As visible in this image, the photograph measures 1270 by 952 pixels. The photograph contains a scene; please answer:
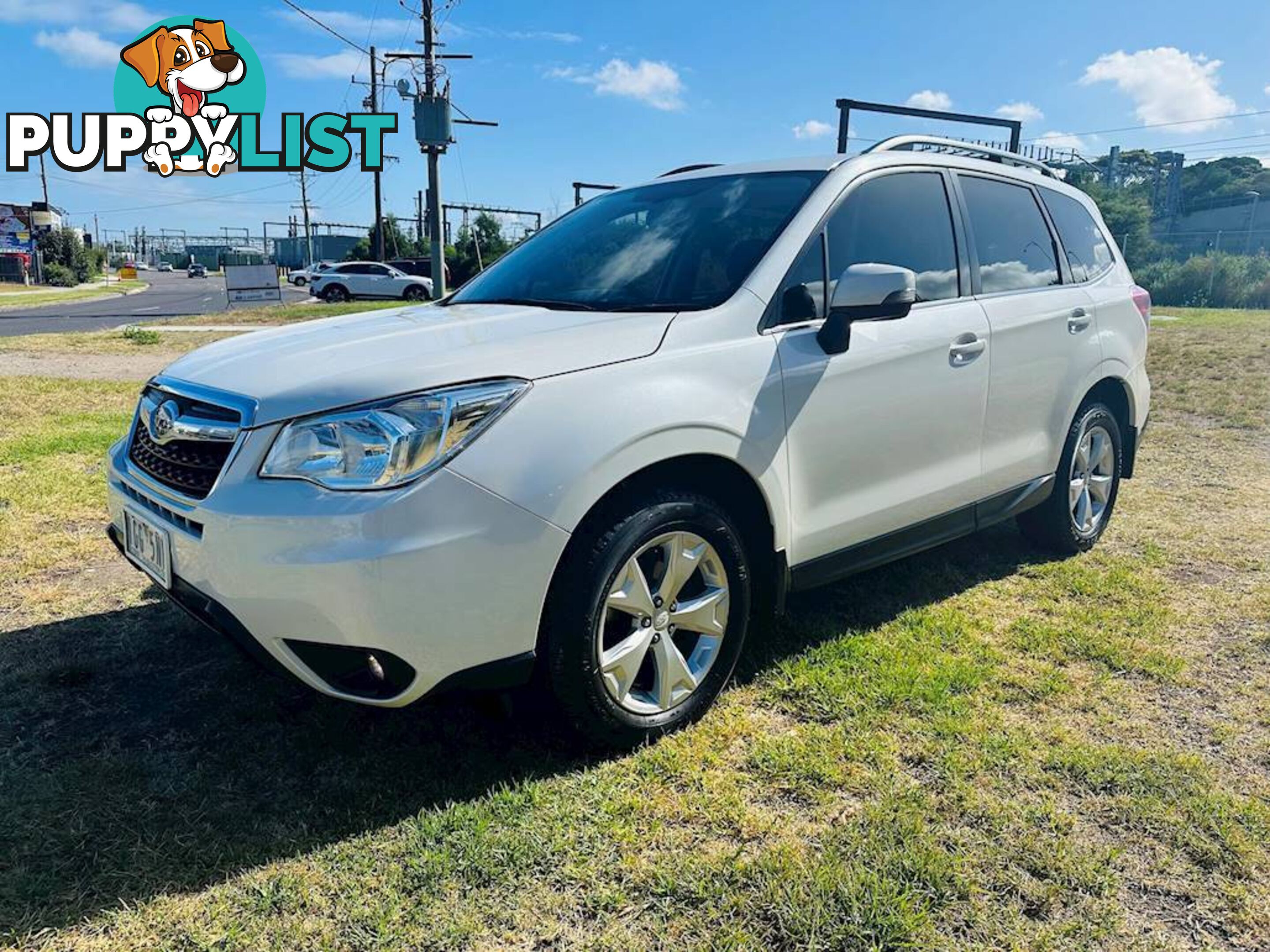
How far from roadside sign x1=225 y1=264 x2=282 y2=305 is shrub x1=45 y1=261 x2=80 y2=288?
43441mm

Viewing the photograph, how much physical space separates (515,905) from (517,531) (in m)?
0.87

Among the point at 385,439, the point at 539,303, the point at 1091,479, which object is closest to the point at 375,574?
the point at 385,439

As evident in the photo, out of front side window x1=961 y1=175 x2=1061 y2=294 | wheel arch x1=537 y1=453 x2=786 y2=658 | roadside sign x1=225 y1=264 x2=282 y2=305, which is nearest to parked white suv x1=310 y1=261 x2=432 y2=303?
roadside sign x1=225 y1=264 x2=282 y2=305

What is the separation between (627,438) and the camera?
8.11 feet

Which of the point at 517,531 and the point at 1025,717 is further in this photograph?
the point at 1025,717

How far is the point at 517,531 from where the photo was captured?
2295mm

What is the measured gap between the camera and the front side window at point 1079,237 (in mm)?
4449

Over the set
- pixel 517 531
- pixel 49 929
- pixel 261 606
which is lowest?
pixel 49 929

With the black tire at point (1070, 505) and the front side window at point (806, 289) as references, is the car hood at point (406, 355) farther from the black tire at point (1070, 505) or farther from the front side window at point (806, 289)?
the black tire at point (1070, 505)

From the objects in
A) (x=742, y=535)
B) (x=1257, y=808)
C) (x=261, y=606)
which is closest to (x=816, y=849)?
(x=742, y=535)

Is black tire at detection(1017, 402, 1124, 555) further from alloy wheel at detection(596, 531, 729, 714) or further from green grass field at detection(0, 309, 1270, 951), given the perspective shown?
alloy wheel at detection(596, 531, 729, 714)

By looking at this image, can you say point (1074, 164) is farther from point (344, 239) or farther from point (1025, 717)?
point (344, 239)

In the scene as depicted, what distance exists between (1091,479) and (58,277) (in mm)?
70119

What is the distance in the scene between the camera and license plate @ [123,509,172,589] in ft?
8.38
